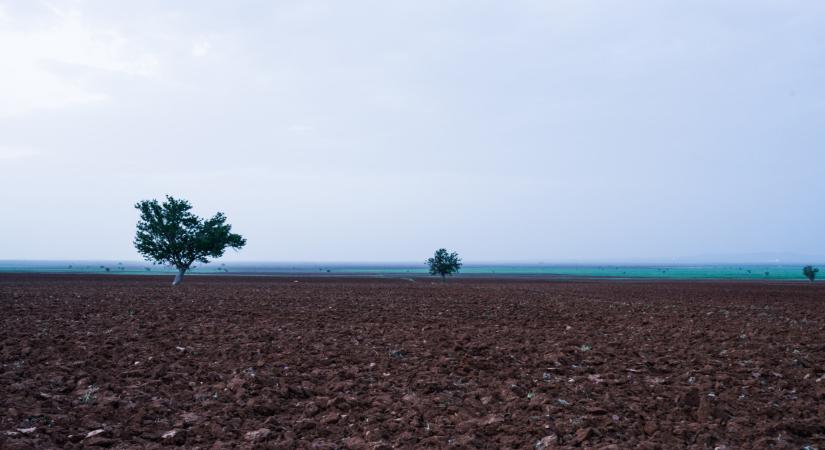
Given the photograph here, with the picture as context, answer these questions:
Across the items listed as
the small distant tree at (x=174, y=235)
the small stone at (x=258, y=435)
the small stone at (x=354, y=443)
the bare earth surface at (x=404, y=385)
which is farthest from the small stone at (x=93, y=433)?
the small distant tree at (x=174, y=235)

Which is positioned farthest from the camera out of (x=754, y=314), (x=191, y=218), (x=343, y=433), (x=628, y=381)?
(x=191, y=218)

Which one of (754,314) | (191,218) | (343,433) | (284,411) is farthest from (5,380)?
(191,218)

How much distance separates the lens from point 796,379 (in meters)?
13.3

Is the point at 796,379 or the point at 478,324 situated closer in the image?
the point at 796,379

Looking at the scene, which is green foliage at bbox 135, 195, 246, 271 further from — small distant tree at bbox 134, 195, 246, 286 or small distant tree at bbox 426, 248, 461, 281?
small distant tree at bbox 426, 248, 461, 281

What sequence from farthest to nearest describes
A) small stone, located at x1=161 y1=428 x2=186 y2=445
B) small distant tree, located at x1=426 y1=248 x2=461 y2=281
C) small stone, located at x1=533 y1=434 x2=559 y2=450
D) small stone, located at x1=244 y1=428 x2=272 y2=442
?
1. small distant tree, located at x1=426 y1=248 x2=461 y2=281
2. small stone, located at x1=244 y1=428 x2=272 y2=442
3. small stone, located at x1=161 y1=428 x2=186 y2=445
4. small stone, located at x1=533 y1=434 x2=559 y2=450

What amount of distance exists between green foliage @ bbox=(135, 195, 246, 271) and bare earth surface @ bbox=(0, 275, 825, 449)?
3744 centimetres

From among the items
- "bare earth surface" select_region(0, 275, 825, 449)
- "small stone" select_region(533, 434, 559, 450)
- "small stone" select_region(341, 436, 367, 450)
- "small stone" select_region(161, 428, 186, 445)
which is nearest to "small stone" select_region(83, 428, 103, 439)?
"bare earth surface" select_region(0, 275, 825, 449)

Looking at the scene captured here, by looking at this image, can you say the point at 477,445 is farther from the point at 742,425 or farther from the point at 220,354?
the point at 220,354

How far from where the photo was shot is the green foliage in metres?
58.9

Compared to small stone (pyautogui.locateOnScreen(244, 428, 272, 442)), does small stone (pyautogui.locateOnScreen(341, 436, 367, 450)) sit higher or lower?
lower

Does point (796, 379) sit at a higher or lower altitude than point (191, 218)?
lower

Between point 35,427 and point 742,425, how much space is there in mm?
11350

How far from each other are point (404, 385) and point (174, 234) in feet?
169
